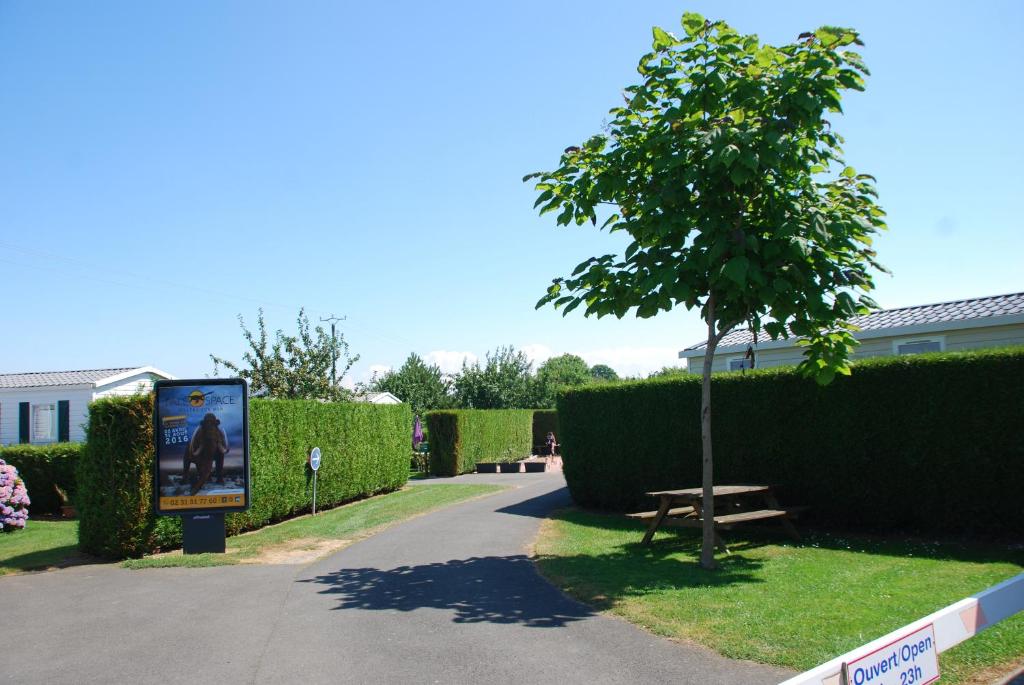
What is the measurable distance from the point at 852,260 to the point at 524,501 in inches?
437

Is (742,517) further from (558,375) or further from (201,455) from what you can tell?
(558,375)

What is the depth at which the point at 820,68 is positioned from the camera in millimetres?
8156

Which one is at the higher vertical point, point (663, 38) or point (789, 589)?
point (663, 38)

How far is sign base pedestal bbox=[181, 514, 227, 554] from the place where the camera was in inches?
480

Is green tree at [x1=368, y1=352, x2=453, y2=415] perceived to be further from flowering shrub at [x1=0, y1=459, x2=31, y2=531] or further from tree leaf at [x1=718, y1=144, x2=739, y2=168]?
tree leaf at [x1=718, y1=144, x2=739, y2=168]

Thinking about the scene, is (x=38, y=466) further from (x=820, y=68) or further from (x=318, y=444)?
(x=820, y=68)

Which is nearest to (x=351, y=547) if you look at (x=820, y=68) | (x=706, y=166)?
(x=706, y=166)

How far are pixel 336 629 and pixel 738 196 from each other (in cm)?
642

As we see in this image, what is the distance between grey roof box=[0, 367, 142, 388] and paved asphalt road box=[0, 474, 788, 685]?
20.2 m

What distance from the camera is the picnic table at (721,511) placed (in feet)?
34.1

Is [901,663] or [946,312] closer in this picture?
[901,663]

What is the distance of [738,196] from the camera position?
8906 mm

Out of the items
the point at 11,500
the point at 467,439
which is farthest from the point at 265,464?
the point at 467,439

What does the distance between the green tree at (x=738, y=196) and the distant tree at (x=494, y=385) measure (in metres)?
33.9
